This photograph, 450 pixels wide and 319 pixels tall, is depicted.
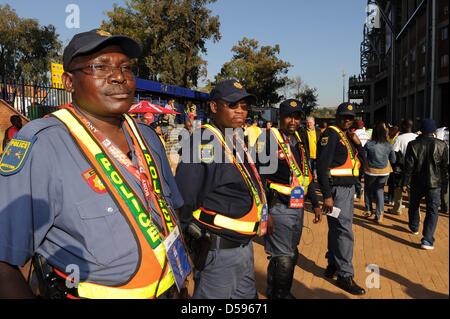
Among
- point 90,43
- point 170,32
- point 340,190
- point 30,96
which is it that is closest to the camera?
point 90,43

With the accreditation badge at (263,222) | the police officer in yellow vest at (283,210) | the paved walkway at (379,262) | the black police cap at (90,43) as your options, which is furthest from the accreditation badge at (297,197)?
the black police cap at (90,43)

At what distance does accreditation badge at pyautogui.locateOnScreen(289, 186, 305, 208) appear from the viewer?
3.67m

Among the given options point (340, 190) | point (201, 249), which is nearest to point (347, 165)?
point (340, 190)

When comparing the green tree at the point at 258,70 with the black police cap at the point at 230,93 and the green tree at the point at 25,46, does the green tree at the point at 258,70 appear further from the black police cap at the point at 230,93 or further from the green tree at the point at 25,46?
the black police cap at the point at 230,93

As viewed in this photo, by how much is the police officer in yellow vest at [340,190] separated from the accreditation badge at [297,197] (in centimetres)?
60

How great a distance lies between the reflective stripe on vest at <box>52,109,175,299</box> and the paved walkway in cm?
272

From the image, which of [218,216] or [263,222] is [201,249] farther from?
[263,222]

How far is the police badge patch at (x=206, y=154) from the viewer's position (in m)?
2.56

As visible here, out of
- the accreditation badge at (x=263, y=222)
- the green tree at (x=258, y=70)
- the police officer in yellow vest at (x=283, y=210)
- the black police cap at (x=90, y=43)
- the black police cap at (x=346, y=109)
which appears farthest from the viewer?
the green tree at (x=258, y=70)

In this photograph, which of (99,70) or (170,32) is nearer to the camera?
(99,70)

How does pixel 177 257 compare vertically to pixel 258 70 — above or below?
below

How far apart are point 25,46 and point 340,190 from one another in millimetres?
34967

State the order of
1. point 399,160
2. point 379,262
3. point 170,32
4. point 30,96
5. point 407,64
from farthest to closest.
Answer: point 407,64 < point 170,32 < point 30,96 < point 399,160 < point 379,262

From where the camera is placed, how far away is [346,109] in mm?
4664
